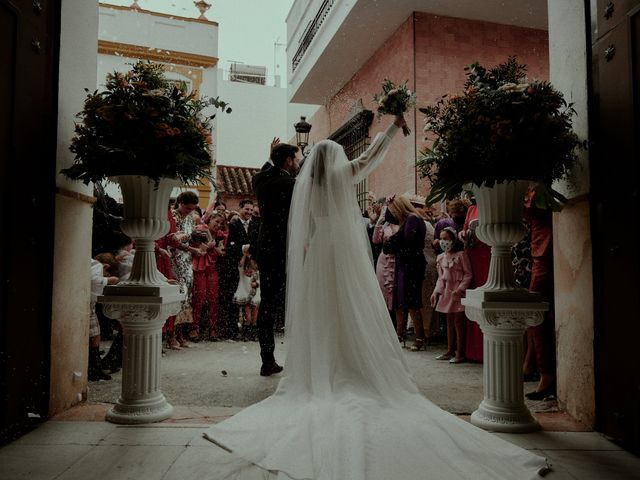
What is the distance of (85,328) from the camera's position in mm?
3293

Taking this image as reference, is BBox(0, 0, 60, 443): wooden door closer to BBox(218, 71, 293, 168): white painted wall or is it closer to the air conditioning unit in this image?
BBox(218, 71, 293, 168): white painted wall

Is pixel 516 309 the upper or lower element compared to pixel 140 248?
lower

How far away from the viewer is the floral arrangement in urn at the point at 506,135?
2596 mm

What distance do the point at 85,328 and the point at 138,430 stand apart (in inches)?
37.6

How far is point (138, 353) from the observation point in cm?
288

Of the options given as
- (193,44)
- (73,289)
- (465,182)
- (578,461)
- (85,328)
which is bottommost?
(578,461)

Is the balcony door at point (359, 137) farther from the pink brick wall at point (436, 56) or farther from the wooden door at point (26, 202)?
the wooden door at point (26, 202)

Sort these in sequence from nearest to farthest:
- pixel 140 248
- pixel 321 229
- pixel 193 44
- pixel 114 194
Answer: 1. pixel 140 248
2. pixel 321 229
3. pixel 114 194
4. pixel 193 44

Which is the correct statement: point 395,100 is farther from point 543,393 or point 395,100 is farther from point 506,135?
point 543,393

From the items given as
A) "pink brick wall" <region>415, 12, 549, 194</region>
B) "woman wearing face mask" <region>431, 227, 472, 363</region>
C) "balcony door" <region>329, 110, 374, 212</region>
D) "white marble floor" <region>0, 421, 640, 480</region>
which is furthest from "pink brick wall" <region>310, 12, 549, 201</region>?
"white marble floor" <region>0, 421, 640, 480</region>

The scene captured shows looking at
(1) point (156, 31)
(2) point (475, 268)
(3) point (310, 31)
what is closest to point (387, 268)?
(2) point (475, 268)

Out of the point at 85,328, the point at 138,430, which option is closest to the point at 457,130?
the point at 138,430

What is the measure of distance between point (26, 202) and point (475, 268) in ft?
12.4

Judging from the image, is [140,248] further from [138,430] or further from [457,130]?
[457,130]
